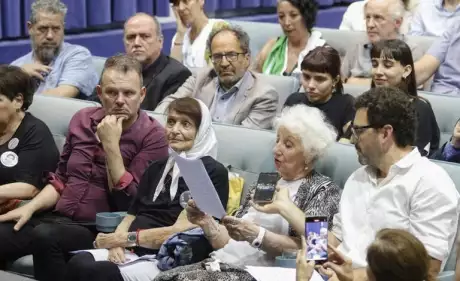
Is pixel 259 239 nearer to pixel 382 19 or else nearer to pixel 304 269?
pixel 304 269

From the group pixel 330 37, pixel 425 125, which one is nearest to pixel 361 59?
pixel 330 37

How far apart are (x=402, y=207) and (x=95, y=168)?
1.31 m

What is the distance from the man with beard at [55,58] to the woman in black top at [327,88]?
1.34 metres

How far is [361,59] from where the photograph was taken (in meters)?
4.91

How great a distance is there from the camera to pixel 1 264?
12.1 feet

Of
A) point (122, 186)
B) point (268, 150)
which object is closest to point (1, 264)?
point (122, 186)

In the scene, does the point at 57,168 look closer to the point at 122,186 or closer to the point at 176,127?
the point at 122,186

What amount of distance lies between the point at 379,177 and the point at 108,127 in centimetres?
112

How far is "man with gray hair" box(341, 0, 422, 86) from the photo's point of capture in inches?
193

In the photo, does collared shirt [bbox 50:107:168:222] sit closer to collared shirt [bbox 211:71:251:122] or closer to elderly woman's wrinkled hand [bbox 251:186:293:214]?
collared shirt [bbox 211:71:251:122]

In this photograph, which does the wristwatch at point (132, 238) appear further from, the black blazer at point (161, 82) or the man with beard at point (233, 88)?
the black blazer at point (161, 82)

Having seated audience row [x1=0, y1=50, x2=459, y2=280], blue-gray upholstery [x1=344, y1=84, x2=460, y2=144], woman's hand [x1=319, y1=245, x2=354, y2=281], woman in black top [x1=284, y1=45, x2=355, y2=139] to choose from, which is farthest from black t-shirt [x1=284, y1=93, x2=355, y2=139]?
woman's hand [x1=319, y1=245, x2=354, y2=281]

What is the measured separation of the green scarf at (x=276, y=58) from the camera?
512 cm

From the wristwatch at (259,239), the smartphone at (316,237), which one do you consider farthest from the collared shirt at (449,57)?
the smartphone at (316,237)
